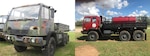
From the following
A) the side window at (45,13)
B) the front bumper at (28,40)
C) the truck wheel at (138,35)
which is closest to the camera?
the front bumper at (28,40)

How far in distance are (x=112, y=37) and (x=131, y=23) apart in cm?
103

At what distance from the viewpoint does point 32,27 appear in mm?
4930

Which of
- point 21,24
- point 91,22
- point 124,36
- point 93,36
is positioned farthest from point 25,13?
point 124,36

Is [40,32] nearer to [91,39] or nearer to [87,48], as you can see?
[87,48]

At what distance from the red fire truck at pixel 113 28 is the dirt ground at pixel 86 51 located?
1162 mm

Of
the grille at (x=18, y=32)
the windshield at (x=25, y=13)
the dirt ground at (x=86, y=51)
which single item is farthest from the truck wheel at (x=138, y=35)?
the grille at (x=18, y=32)

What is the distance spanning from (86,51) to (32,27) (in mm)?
2048

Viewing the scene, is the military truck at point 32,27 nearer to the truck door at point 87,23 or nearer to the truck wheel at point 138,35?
the truck door at point 87,23

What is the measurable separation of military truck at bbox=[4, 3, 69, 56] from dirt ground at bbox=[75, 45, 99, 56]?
0.90 metres

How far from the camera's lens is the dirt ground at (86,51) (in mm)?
5859

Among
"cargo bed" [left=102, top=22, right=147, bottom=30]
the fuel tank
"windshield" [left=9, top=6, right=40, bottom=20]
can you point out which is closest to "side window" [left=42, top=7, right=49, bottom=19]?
"windshield" [left=9, top=6, right=40, bottom=20]

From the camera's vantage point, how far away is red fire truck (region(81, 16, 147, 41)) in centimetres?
742

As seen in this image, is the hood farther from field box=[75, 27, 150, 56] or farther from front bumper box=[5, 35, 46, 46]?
field box=[75, 27, 150, 56]

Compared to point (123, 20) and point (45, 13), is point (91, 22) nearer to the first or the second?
point (123, 20)
